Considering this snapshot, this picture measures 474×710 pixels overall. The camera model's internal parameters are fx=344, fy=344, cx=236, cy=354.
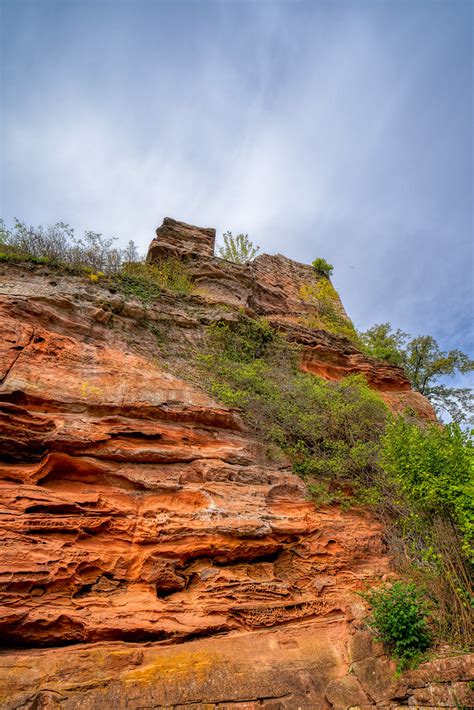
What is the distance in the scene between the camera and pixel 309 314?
1856 centimetres

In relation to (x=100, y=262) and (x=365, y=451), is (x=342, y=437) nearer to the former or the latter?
(x=365, y=451)

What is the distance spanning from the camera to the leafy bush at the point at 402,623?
484 cm

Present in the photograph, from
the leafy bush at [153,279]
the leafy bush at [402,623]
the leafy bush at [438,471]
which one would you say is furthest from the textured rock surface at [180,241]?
the leafy bush at [402,623]

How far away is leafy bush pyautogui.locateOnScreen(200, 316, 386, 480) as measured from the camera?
868 cm

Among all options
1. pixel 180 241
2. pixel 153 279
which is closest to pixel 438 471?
pixel 153 279

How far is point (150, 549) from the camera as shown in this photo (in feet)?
18.8

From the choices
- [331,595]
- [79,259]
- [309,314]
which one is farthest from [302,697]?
[309,314]

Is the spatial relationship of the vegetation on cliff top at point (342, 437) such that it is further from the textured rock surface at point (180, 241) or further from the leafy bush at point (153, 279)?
the textured rock surface at point (180, 241)

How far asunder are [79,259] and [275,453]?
10.5 meters

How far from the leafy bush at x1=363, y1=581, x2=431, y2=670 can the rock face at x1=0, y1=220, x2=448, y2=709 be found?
29cm

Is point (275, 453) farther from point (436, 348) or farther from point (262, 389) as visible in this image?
point (436, 348)

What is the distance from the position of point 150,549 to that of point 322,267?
2067 cm

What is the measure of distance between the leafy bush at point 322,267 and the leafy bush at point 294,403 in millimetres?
11842

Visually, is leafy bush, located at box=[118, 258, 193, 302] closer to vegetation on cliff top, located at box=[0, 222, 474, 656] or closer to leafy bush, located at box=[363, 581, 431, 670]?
vegetation on cliff top, located at box=[0, 222, 474, 656]
